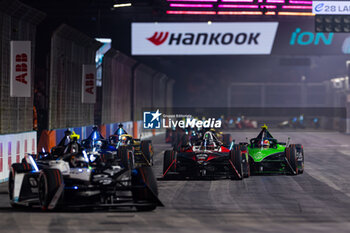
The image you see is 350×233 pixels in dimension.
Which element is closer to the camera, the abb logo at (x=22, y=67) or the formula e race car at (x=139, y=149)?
the abb logo at (x=22, y=67)

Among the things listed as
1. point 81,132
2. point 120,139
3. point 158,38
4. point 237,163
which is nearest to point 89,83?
point 81,132

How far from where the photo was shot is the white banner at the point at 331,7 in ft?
119

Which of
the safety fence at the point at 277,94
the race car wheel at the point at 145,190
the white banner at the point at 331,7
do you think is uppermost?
the white banner at the point at 331,7

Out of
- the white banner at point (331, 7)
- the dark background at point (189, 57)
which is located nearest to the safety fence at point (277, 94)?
the dark background at point (189, 57)

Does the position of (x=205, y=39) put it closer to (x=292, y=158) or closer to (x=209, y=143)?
(x=292, y=158)

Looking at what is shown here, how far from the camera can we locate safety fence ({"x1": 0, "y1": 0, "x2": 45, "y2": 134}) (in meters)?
19.3

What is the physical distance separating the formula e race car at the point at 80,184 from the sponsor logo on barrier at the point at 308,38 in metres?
33.8

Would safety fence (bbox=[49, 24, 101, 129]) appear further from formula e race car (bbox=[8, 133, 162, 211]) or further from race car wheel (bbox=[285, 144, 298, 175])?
formula e race car (bbox=[8, 133, 162, 211])

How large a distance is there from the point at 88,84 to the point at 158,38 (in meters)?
17.8

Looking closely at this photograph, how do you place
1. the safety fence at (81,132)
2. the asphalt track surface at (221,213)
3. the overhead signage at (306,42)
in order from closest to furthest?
the asphalt track surface at (221,213)
the safety fence at (81,132)
the overhead signage at (306,42)

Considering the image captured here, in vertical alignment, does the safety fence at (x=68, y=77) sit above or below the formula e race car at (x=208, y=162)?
above

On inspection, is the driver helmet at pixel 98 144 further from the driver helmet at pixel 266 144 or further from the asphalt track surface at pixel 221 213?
the driver helmet at pixel 266 144

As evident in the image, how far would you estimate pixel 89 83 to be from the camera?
30891 millimetres

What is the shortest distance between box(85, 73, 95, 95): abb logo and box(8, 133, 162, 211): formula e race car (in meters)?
16.9
